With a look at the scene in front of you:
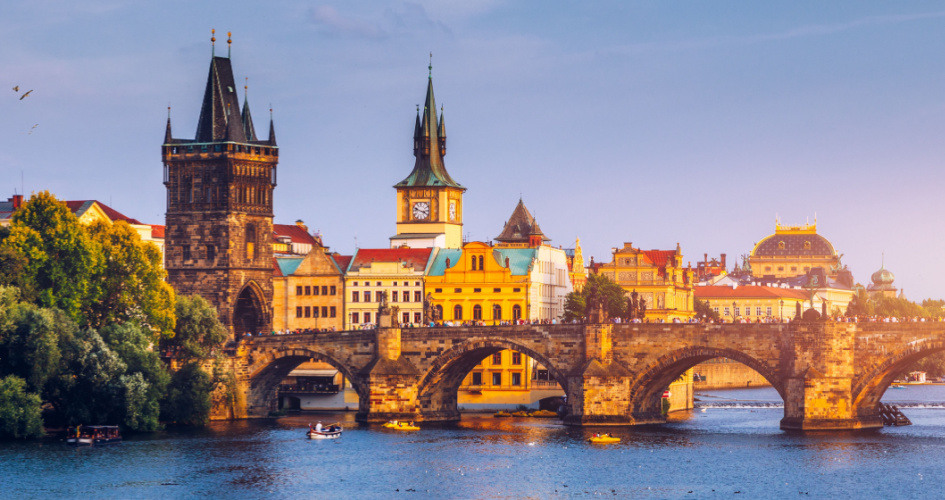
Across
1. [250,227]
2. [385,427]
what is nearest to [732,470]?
[385,427]

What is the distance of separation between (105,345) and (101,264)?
28.6 feet

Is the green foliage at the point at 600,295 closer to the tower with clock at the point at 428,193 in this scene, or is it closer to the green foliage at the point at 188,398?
the tower with clock at the point at 428,193

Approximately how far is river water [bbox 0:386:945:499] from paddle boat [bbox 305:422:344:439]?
130 centimetres

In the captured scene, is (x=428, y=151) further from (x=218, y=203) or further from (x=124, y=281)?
(x=124, y=281)

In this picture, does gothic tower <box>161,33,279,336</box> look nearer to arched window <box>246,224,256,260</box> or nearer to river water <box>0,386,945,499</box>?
arched window <box>246,224,256,260</box>

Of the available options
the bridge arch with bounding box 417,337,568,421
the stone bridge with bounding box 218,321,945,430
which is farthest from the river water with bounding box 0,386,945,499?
the bridge arch with bounding box 417,337,568,421

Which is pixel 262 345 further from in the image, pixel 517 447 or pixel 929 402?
pixel 929 402

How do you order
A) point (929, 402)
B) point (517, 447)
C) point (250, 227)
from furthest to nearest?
point (929, 402) < point (250, 227) < point (517, 447)

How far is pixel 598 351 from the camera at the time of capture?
413ft

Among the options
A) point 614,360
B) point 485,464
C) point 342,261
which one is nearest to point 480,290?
point 342,261

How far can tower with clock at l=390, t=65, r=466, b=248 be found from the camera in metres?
174

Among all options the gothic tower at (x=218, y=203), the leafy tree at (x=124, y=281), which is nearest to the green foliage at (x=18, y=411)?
the leafy tree at (x=124, y=281)

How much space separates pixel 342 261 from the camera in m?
166

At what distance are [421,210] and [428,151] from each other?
20.2 feet
